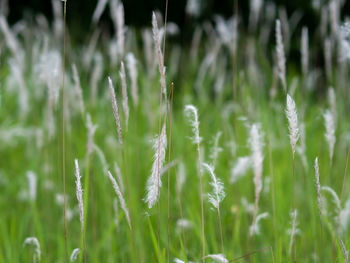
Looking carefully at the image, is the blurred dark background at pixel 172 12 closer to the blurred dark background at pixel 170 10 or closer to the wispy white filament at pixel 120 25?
the blurred dark background at pixel 170 10

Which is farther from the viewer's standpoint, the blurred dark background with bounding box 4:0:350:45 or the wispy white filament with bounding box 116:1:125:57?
the blurred dark background with bounding box 4:0:350:45

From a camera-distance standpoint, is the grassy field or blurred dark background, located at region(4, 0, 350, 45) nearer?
the grassy field

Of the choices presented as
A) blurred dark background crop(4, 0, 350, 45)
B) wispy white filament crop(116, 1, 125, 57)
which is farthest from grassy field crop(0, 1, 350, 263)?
blurred dark background crop(4, 0, 350, 45)

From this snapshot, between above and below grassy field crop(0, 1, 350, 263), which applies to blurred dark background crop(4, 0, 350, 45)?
above

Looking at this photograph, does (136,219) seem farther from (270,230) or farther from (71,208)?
(270,230)

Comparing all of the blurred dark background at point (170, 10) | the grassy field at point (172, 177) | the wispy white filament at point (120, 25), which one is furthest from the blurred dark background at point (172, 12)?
the wispy white filament at point (120, 25)

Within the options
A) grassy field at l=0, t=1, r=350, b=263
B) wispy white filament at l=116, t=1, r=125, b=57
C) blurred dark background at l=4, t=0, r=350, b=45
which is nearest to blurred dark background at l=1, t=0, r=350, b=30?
blurred dark background at l=4, t=0, r=350, b=45

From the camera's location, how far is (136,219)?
1.53 m

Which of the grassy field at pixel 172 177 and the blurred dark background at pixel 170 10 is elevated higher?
the blurred dark background at pixel 170 10

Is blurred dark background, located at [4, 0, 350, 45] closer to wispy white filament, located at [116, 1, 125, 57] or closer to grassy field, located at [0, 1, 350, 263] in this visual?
grassy field, located at [0, 1, 350, 263]

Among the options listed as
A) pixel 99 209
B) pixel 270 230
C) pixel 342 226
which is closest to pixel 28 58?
pixel 99 209

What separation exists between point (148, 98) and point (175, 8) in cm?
245

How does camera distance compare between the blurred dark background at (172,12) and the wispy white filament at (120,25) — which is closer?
the wispy white filament at (120,25)

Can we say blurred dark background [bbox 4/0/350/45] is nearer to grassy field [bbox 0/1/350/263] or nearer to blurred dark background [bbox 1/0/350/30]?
blurred dark background [bbox 1/0/350/30]
